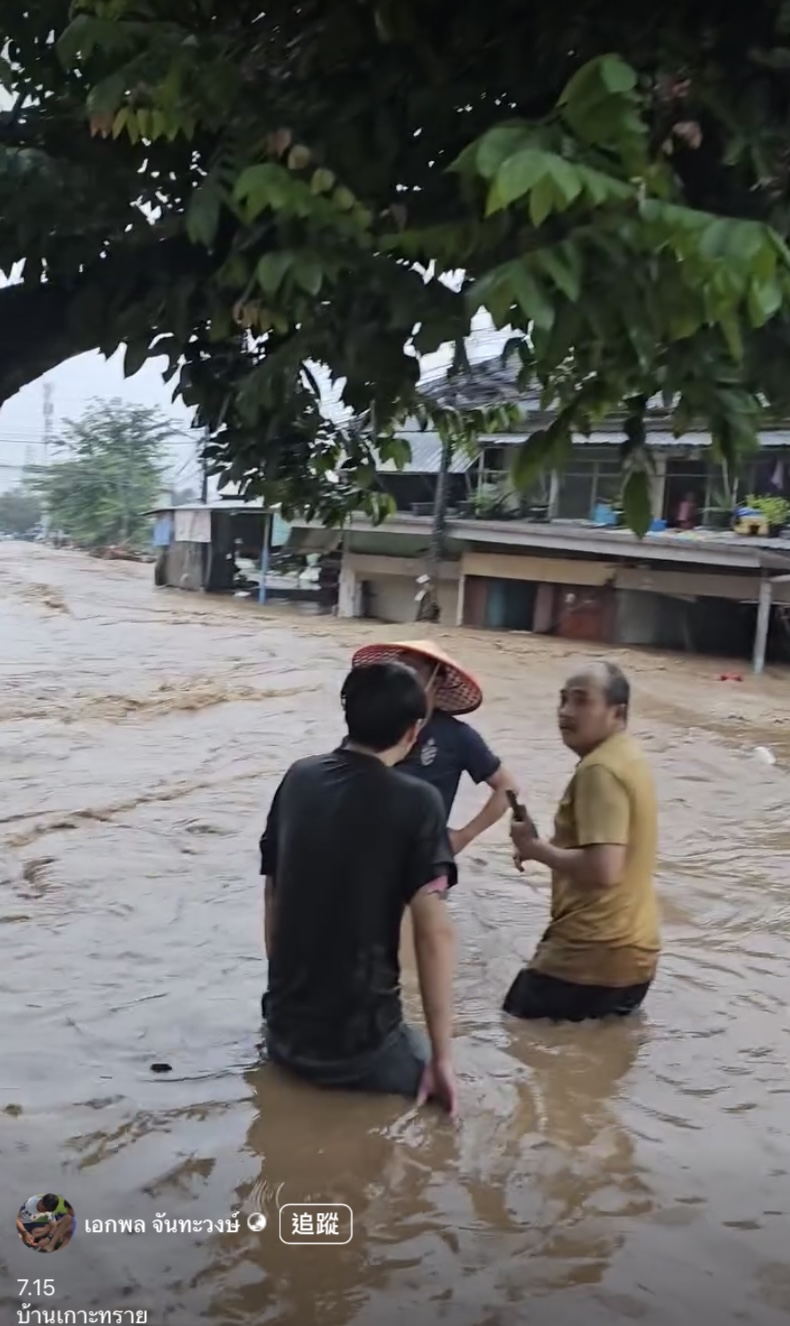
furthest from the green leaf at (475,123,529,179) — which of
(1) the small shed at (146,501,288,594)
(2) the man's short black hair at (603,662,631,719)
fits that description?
(1) the small shed at (146,501,288,594)

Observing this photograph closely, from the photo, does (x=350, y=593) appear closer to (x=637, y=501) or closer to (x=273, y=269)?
(x=637, y=501)

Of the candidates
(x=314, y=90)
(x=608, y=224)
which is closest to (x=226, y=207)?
(x=314, y=90)

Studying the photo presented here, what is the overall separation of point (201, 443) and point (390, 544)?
79.3 ft

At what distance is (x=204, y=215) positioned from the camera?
2180 mm

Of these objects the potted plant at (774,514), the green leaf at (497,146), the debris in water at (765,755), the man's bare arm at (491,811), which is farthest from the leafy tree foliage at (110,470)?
the green leaf at (497,146)

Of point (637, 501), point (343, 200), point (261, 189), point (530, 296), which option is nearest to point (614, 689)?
point (637, 501)

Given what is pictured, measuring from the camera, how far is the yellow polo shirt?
4.34 m

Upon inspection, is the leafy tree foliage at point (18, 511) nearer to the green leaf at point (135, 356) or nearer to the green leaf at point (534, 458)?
the green leaf at point (135, 356)

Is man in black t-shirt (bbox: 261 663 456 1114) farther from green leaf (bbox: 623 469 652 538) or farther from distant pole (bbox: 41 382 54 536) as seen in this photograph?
distant pole (bbox: 41 382 54 536)

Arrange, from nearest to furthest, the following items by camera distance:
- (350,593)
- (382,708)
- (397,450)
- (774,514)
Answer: (397,450)
(382,708)
(774,514)
(350,593)

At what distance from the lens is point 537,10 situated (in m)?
2.21

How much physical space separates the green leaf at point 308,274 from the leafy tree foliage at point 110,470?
42.5 m

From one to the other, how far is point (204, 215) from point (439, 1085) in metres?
2.47

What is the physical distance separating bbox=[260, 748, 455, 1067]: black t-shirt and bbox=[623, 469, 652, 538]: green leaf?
136 centimetres
